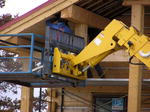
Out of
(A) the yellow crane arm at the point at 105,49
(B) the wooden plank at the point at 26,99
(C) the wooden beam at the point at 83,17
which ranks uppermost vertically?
(C) the wooden beam at the point at 83,17

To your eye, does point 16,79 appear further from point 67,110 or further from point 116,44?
point 67,110

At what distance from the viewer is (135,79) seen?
53.7 feet

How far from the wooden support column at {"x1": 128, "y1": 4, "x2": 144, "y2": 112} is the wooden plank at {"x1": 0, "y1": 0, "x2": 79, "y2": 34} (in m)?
1.71

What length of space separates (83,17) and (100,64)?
239cm

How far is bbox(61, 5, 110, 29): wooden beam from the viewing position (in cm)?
1720

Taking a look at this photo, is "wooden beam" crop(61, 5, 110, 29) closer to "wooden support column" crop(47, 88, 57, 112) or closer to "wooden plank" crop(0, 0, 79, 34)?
"wooden plank" crop(0, 0, 79, 34)

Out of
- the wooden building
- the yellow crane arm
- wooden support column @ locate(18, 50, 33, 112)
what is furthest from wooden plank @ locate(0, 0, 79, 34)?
the yellow crane arm

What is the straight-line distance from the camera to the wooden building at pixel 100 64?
16.8 metres

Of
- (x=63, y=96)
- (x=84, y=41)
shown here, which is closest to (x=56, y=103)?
(x=63, y=96)

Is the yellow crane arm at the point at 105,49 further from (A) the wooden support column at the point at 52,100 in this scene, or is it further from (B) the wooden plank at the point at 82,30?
(A) the wooden support column at the point at 52,100

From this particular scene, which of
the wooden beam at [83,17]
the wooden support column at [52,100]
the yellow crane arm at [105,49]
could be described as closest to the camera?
the yellow crane arm at [105,49]

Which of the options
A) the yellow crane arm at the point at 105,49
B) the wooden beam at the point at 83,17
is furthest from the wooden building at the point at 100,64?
the yellow crane arm at the point at 105,49

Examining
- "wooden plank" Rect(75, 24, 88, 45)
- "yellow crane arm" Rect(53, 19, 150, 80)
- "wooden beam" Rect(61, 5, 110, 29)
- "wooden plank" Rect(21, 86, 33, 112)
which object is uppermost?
"wooden beam" Rect(61, 5, 110, 29)

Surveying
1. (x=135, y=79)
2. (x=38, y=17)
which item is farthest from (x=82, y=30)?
(x=135, y=79)
